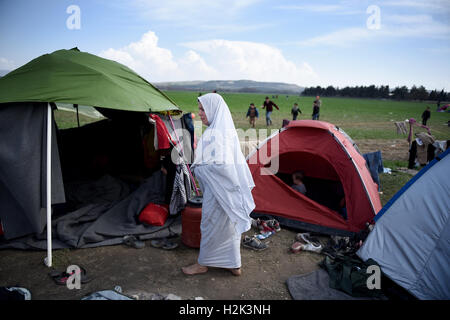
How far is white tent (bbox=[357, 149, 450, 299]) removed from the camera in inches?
123

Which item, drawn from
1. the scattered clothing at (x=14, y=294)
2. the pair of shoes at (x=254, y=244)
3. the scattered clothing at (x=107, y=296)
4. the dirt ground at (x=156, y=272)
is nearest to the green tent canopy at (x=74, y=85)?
A: the dirt ground at (x=156, y=272)

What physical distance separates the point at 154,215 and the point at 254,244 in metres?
1.67

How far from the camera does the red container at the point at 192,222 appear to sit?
13.5ft

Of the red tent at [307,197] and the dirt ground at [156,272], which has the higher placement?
the red tent at [307,197]

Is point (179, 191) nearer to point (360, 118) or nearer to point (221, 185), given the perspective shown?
point (221, 185)

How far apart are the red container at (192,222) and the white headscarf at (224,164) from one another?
87 cm

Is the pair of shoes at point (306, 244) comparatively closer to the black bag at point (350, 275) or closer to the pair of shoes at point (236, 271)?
the black bag at point (350, 275)

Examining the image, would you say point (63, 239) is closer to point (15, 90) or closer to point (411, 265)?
point (15, 90)

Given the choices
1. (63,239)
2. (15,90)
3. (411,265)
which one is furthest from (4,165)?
(411,265)

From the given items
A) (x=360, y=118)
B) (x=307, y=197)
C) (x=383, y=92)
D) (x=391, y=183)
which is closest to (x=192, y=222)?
(x=307, y=197)

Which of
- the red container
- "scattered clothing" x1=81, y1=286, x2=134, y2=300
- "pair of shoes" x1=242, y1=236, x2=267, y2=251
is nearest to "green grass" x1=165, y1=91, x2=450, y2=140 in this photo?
"pair of shoes" x1=242, y1=236, x2=267, y2=251

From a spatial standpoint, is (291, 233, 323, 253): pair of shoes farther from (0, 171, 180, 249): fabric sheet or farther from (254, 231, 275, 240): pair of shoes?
(0, 171, 180, 249): fabric sheet

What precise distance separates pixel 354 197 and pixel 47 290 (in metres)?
4.28

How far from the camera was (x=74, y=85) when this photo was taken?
408 cm
